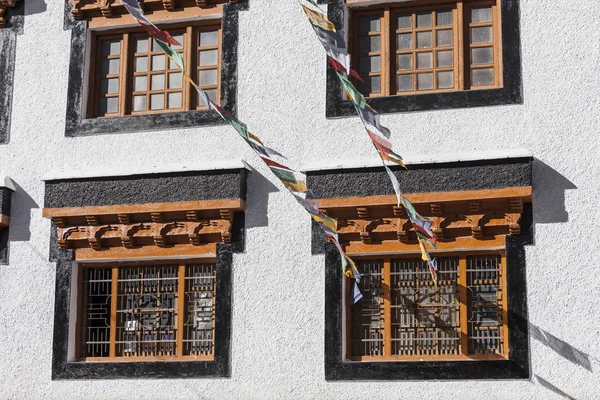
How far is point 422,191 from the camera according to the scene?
13.0m

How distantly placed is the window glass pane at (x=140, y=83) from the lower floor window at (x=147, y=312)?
2.06 meters

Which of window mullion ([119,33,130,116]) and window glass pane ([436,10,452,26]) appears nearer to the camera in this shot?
window glass pane ([436,10,452,26])

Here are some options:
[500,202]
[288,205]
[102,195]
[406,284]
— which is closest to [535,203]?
[500,202]

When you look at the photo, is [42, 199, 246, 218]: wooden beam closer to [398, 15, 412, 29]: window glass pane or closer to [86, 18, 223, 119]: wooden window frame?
[86, 18, 223, 119]: wooden window frame

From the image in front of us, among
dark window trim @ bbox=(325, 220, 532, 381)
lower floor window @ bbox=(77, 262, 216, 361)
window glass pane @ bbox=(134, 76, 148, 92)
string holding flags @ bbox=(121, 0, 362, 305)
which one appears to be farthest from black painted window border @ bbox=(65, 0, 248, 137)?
dark window trim @ bbox=(325, 220, 532, 381)

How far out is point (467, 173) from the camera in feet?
42.3

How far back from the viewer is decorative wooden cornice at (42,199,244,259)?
1375 centimetres

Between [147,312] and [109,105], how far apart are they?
2520mm

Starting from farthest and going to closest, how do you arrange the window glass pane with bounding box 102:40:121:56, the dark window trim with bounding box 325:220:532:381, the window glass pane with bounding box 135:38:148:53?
the window glass pane with bounding box 102:40:121:56
the window glass pane with bounding box 135:38:148:53
the dark window trim with bounding box 325:220:532:381

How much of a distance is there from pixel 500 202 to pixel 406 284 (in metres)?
1.32

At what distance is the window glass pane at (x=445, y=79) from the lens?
Answer: 13.5m

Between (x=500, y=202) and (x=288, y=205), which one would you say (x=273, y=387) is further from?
(x=500, y=202)

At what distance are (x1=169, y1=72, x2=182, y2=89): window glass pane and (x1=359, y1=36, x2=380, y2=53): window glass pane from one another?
216 cm

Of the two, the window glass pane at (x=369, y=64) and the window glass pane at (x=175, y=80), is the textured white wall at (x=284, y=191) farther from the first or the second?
the window glass pane at (x=175, y=80)
